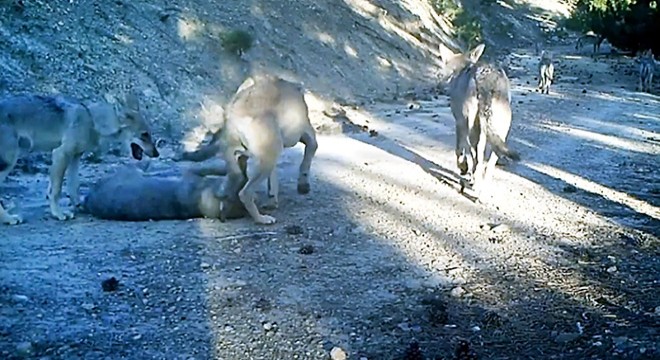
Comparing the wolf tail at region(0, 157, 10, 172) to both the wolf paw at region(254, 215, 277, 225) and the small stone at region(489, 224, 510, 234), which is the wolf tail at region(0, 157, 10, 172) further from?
the small stone at region(489, 224, 510, 234)

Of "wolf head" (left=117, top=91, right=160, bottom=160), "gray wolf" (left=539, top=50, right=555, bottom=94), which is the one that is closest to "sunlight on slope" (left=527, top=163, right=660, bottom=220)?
"wolf head" (left=117, top=91, right=160, bottom=160)

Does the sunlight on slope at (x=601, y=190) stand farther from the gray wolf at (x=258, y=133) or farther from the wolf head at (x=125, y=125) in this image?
the wolf head at (x=125, y=125)

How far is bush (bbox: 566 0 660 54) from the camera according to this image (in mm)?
32938

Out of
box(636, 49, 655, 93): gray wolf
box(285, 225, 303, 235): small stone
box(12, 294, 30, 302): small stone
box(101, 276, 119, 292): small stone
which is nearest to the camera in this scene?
box(12, 294, 30, 302): small stone

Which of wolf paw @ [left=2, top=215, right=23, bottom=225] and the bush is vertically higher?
the bush

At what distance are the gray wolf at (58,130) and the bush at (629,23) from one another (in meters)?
27.4

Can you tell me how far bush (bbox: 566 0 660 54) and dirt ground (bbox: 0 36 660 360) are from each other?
75.3ft

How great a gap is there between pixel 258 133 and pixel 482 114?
3023mm

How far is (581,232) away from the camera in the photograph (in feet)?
28.8

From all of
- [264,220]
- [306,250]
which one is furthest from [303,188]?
[306,250]

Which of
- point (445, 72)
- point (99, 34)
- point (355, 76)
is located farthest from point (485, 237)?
point (355, 76)

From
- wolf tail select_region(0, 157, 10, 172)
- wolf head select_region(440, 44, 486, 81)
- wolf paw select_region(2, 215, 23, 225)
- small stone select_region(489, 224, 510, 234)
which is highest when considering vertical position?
wolf head select_region(440, 44, 486, 81)

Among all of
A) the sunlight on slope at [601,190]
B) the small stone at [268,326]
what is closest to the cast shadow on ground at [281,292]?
the small stone at [268,326]

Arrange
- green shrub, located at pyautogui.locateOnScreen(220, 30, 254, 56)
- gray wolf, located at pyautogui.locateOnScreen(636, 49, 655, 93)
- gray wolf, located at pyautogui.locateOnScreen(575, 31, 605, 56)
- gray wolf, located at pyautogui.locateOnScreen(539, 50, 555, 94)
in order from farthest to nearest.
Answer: gray wolf, located at pyautogui.locateOnScreen(575, 31, 605, 56), gray wolf, located at pyautogui.locateOnScreen(636, 49, 655, 93), gray wolf, located at pyautogui.locateOnScreen(539, 50, 555, 94), green shrub, located at pyautogui.locateOnScreen(220, 30, 254, 56)
